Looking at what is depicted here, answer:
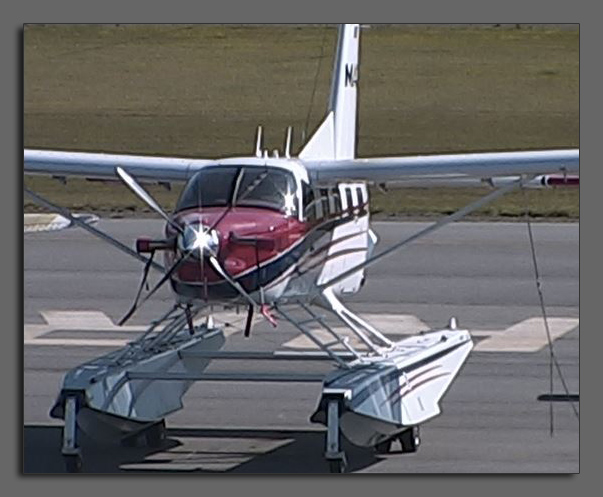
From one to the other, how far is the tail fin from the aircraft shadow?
7.92 ft

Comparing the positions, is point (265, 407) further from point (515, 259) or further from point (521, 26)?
point (515, 259)

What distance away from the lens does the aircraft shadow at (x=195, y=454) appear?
13.1 m

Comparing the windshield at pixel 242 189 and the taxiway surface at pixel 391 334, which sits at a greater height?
the windshield at pixel 242 189

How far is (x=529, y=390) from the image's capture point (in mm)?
15562

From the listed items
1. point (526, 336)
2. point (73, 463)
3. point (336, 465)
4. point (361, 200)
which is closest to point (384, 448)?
point (336, 465)

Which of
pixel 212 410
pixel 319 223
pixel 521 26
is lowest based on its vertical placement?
pixel 212 410

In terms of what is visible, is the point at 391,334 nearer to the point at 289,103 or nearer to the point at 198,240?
the point at 198,240

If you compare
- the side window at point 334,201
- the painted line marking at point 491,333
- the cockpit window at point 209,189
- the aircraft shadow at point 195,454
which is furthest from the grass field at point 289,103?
the aircraft shadow at point 195,454

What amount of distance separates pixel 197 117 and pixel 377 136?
2.70 m

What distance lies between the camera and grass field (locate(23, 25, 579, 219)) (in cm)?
1923

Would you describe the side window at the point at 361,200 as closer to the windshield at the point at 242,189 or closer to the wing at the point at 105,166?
the wing at the point at 105,166

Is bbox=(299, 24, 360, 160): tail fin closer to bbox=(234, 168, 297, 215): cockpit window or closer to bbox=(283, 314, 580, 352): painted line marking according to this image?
bbox=(234, 168, 297, 215): cockpit window

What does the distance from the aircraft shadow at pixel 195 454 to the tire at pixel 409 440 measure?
0.23 metres

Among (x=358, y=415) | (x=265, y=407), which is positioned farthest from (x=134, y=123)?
(x=358, y=415)
